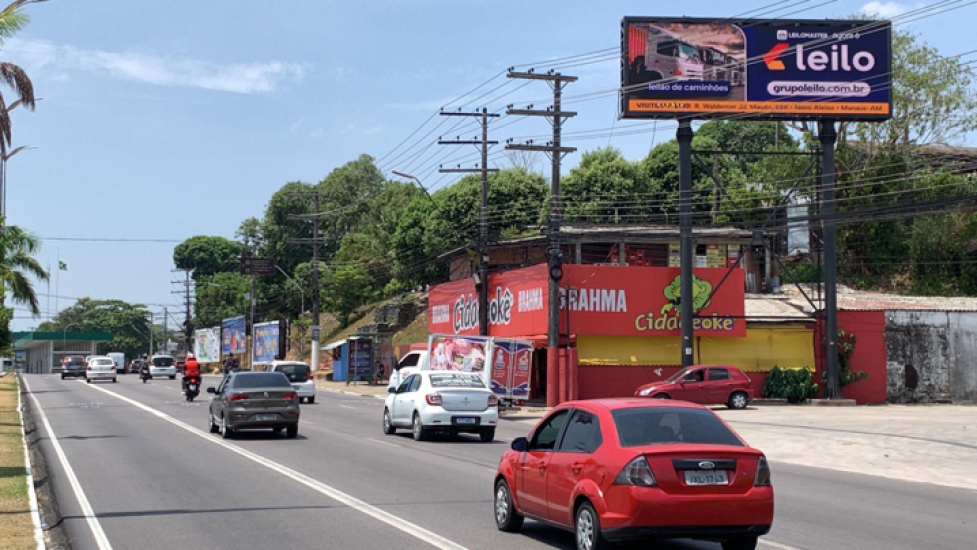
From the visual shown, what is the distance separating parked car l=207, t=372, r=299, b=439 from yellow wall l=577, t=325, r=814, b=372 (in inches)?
706

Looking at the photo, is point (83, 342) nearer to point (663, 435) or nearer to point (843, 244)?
point (843, 244)

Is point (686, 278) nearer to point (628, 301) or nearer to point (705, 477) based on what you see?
point (628, 301)

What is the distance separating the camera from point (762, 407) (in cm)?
3903

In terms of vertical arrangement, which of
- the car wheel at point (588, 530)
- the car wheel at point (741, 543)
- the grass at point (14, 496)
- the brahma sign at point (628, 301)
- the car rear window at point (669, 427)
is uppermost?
the brahma sign at point (628, 301)

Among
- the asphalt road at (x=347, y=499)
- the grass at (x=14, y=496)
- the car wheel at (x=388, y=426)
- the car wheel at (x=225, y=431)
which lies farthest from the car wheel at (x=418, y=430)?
the grass at (x=14, y=496)

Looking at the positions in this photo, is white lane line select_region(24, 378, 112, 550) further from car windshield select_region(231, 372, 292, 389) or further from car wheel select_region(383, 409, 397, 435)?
car wheel select_region(383, 409, 397, 435)

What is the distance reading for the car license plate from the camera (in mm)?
8742

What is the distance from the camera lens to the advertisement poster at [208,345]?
95769mm

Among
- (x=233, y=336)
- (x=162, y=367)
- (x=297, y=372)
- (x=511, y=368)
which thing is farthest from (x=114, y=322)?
(x=511, y=368)

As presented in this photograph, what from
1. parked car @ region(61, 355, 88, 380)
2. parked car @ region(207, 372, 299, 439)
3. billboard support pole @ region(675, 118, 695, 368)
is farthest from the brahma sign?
parked car @ region(61, 355, 88, 380)

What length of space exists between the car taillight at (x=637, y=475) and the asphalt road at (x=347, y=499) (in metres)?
2.01

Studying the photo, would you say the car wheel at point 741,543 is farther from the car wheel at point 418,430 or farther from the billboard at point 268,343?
the billboard at point 268,343

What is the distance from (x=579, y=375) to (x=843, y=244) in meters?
31.3

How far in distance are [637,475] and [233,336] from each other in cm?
8709
